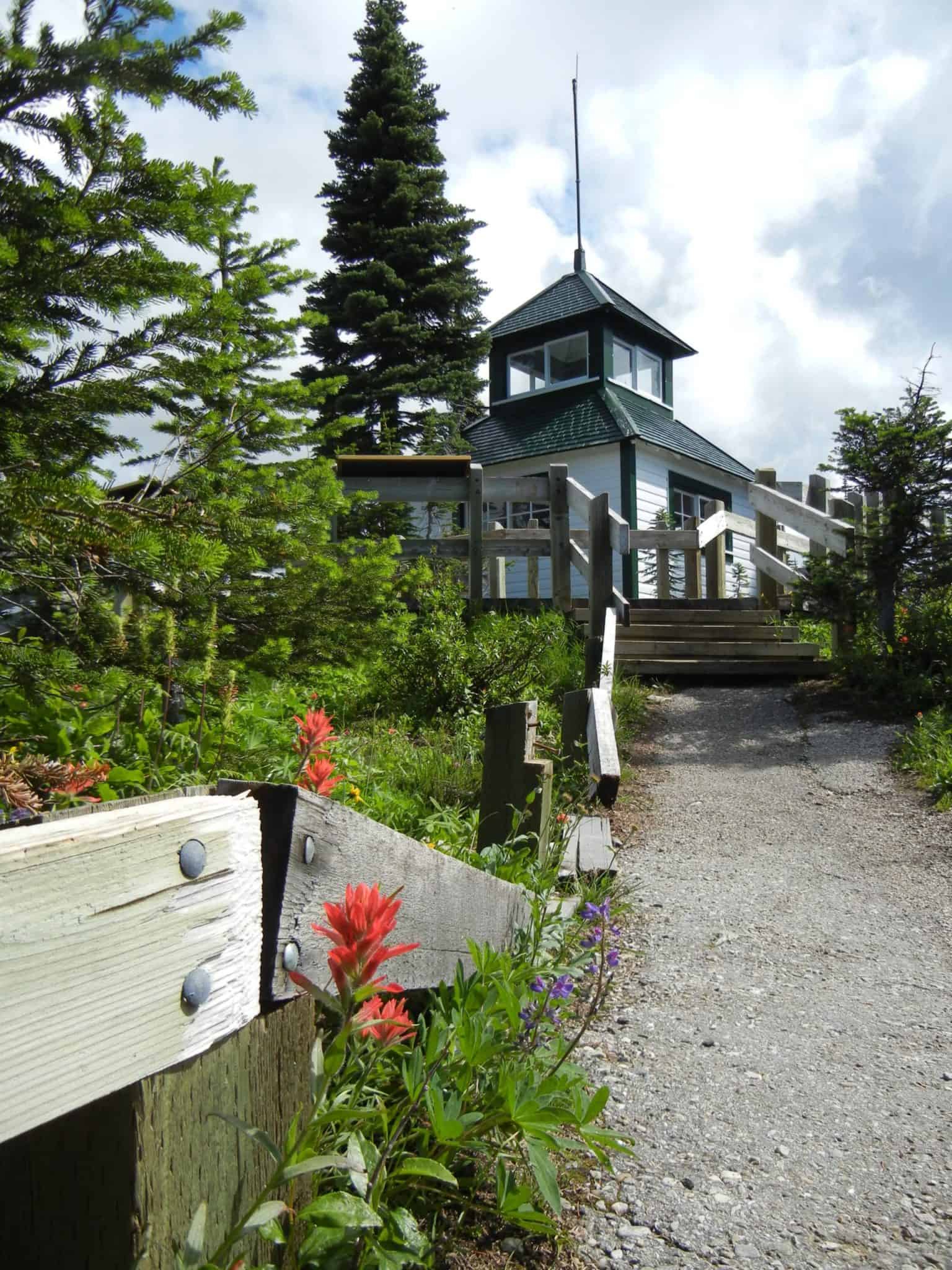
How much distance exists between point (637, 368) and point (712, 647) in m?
11.7

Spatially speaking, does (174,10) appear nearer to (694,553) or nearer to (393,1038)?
(393,1038)

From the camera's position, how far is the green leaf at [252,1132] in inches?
39.1

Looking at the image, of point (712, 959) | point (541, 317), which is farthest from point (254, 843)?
point (541, 317)

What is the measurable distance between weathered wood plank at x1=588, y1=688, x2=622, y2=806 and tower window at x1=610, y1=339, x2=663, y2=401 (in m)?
14.3

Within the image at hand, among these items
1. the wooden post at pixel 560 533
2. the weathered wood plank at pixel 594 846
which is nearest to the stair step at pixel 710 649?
the wooden post at pixel 560 533

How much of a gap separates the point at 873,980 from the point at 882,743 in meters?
3.73

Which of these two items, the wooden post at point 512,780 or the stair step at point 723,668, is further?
the stair step at point 723,668

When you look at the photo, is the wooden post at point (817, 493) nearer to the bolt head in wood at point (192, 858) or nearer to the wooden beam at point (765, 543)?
the wooden beam at point (765, 543)

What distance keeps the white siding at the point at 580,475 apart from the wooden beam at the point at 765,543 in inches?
212

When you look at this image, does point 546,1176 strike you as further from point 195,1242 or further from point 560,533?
point 560,533

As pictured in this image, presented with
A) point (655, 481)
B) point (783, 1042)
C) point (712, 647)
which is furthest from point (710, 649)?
point (655, 481)

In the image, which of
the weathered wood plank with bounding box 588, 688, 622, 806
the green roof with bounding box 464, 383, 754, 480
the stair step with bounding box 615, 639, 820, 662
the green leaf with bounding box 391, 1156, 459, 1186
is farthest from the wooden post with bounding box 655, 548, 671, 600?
the green leaf with bounding box 391, 1156, 459, 1186

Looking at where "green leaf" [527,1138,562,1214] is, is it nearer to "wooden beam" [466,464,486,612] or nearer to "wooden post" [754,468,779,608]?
"wooden beam" [466,464,486,612]

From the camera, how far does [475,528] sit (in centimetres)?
916
